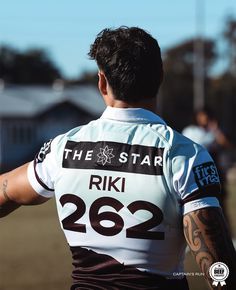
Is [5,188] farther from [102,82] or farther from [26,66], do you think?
[26,66]

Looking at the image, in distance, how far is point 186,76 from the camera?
75938 mm

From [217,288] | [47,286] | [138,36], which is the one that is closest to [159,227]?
[217,288]

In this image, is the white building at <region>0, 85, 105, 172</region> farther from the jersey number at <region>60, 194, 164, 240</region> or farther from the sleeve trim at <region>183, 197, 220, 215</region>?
the sleeve trim at <region>183, 197, 220, 215</region>

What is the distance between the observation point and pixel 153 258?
2.95 m

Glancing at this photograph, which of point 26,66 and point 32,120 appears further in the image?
point 26,66

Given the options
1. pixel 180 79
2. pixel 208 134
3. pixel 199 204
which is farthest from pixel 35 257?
pixel 180 79

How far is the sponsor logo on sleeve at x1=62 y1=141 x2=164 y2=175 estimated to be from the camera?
2941mm

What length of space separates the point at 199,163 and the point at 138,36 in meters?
0.51

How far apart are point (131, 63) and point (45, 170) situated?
0.51 metres

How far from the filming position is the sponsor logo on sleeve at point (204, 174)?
2.87 m

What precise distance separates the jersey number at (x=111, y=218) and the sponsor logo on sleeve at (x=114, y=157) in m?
0.11

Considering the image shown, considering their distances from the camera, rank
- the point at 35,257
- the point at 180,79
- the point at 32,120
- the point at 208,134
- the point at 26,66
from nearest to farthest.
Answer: the point at 35,257
the point at 208,134
the point at 32,120
the point at 180,79
the point at 26,66

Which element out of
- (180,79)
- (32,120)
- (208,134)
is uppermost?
(208,134)

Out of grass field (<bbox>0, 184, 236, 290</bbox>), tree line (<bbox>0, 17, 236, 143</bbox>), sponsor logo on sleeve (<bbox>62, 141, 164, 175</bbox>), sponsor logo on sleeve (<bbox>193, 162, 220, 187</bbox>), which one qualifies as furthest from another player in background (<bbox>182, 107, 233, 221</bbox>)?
tree line (<bbox>0, 17, 236, 143</bbox>)
